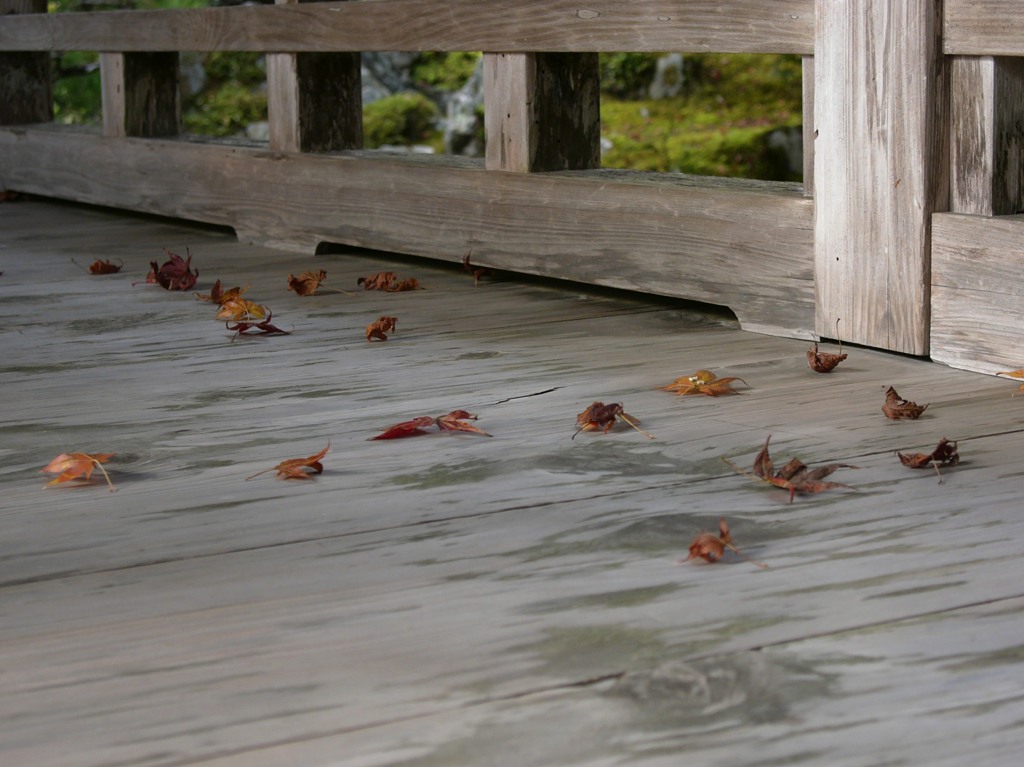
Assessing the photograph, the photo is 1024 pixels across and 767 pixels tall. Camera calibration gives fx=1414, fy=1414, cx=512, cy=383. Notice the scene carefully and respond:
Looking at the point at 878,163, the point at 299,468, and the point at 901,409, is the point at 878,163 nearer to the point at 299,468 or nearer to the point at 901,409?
the point at 901,409

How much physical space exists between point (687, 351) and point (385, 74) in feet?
39.4

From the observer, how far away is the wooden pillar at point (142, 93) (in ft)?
18.6

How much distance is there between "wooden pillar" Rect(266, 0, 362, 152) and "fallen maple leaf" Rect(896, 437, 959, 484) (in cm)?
307

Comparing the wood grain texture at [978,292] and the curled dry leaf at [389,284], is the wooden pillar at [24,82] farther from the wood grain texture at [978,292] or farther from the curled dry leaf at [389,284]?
the wood grain texture at [978,292]

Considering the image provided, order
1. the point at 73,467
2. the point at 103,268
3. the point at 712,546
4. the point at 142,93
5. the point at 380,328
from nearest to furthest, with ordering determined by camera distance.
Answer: the point at 712,546 < the point at 73,467 < the point at 380,328 < the point at 103,268 < the point at 142,93

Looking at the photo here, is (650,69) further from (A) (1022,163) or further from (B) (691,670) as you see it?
(B) (691,670)

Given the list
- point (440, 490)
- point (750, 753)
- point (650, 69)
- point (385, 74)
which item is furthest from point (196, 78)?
point (750, 753)

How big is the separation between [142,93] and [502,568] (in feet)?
14.6

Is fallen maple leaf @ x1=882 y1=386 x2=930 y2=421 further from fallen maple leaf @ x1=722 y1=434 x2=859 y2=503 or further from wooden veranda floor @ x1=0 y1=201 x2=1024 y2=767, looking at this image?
fallen maple leaf @ x1=722 y1=434 x2=859 y2=503

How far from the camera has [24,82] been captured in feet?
22.2

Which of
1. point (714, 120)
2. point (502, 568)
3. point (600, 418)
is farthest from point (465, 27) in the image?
point (714, 120)

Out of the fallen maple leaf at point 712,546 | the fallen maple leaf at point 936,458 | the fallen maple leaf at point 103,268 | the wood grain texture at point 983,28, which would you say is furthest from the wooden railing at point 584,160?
the fallen maple leaf at point 712,546

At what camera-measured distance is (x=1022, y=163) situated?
9.18ft

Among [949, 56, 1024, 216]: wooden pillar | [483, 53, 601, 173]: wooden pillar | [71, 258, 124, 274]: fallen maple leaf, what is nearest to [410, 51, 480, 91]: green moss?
[71, 258, 124, 274]: fallen maple leaf
